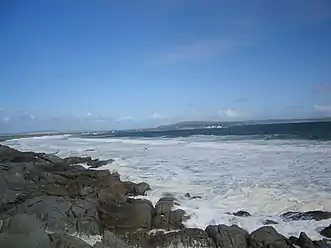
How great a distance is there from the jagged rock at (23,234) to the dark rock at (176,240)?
2175mm

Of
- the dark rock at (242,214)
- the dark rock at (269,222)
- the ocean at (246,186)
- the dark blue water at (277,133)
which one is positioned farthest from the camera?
the dark blue water at (277,133)

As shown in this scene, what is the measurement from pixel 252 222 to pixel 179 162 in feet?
39.6

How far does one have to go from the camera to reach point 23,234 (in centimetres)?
621

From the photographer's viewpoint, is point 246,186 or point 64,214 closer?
point 64,214

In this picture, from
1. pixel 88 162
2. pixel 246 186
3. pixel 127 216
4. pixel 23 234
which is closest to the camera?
pixel 23 234

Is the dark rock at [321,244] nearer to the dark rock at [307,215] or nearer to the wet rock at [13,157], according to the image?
the dark rock at [307,215]

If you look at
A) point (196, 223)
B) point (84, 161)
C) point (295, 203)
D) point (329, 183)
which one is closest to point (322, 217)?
point (295, 203)

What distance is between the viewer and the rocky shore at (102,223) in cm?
652

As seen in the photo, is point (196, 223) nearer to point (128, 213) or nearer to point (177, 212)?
point (177, 212)

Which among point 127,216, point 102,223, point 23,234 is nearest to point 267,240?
point 127,216

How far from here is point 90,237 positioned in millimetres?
7715

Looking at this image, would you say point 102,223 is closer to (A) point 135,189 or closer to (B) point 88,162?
(A) point 135,189

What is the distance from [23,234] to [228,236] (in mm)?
4147

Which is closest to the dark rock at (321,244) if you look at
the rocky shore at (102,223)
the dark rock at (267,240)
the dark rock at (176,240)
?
the rocky shore at (102,223)
